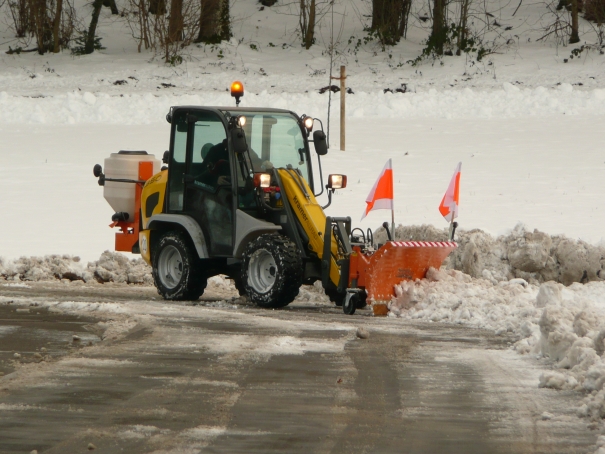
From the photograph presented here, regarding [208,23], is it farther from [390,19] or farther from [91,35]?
[390,19]

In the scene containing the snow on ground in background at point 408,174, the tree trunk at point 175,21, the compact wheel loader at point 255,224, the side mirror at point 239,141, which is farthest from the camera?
the tree trunk at point 175,21

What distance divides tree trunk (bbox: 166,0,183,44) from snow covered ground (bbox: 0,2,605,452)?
0.75m

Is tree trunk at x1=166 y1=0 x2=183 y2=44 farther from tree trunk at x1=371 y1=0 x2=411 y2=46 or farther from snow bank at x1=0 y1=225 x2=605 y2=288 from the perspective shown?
snow bank at x1=0 y1=225 x2=605 y2=288

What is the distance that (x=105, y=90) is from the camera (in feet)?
90.8

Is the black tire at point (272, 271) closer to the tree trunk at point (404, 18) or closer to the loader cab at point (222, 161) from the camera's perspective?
the loader cab at point (222, 161)

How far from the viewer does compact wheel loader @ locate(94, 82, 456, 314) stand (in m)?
10.1

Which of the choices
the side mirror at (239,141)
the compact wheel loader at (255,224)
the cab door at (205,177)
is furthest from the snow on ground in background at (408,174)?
the side mirror at (239,141)

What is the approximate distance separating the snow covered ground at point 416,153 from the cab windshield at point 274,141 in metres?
1.58

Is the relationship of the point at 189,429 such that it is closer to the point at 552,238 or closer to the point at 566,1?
the point at 552,238

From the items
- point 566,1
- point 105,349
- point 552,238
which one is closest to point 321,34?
point 566,1

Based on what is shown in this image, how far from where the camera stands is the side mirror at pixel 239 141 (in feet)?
33.7

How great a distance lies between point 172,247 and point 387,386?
5290 millimetres

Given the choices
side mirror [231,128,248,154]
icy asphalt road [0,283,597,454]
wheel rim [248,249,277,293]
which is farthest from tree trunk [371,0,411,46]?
icy asphalt road [0,283,597,454]

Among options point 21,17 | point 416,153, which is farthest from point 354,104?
point 21,17
